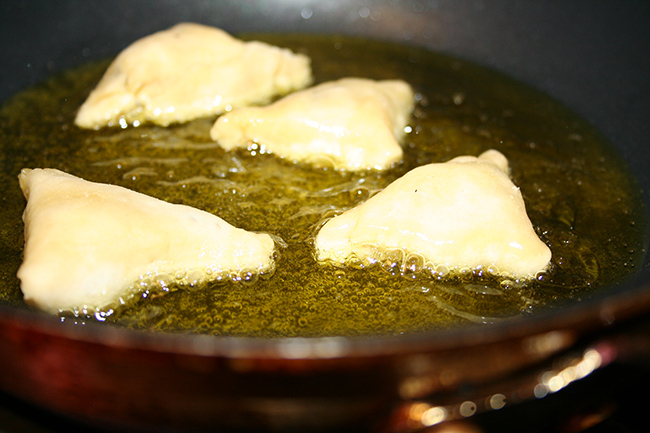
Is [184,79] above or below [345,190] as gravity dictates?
above

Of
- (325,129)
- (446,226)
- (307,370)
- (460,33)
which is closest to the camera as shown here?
(307,370)

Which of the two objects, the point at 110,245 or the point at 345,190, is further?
the point at 345,190

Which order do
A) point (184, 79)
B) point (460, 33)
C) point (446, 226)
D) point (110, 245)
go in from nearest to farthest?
point (110, 245) → point (446, 226) → point (184, 79) → point (460, 33)

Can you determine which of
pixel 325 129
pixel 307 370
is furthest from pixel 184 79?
pixel 307 370

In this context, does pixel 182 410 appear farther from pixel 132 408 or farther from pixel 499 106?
pixel 499 106

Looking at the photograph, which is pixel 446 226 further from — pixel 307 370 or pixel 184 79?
pixel 184 79

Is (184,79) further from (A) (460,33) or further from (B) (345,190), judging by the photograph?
(A) (460,33)

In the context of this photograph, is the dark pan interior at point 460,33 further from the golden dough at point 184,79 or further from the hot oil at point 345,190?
the golden dough at point 184,79

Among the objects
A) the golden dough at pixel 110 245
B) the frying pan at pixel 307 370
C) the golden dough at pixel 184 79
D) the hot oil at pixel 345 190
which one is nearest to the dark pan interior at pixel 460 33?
the hot oil at pixel 345 190

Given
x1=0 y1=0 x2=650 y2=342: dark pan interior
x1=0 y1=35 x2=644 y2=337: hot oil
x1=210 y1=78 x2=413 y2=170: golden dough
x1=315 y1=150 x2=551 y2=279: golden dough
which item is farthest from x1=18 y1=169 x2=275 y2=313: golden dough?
x1=0 y1=0 x2=650 y2=342: dark pan interior

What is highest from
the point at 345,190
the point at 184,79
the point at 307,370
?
the point at 307,370

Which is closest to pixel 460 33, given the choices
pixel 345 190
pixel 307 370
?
pixel 345 190
